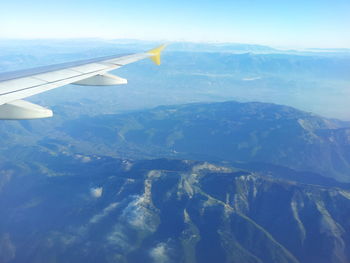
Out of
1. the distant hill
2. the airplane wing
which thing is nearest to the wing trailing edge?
the airplane wing

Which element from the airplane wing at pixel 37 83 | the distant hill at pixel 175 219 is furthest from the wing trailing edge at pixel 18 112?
the distant hill at pixel 175 219

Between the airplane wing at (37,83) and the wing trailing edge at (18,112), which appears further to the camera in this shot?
the airplane wing at (37,83)

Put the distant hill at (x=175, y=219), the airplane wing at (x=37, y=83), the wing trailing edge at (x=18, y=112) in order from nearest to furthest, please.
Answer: the wing trailing edge at (x=18, y=112) < the airplane wing at (x=37, y=83) < the distant hill at (x=175, y=219)

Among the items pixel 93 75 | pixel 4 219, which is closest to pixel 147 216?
pixel 4 219

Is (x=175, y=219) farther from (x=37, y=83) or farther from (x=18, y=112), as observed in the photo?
(x=18, y=112)

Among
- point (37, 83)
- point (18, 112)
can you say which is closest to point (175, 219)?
point (37, 83)

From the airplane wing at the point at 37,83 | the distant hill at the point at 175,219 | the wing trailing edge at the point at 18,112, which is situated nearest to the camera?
the wing trailing edge at the point at 18,112

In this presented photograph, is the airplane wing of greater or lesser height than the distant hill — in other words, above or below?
above

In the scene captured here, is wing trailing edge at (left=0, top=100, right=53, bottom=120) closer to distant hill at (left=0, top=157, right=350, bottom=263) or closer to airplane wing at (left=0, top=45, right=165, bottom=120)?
airplane wing at (left=0, top=45, right=165, bottom=120)

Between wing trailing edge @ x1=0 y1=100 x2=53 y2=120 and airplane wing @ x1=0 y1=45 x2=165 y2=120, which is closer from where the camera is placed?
wing trailing edge @ x1=0 y1=100 x2=53 y2=120

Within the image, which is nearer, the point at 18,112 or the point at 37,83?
the point at 18,112

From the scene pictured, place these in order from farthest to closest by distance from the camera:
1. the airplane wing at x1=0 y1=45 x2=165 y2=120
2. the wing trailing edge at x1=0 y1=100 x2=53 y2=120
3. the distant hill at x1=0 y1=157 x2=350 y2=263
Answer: the distant hill at x1=0 y1=157 x2=350 y2=263
the airplane wing at x1=0 y1=45 x2=165 y2=120
the wing trailing edge at x1=0 y1=100 x2=53 y2=120

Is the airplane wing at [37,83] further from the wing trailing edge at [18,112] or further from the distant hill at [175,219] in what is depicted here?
the distant hill at [175,219]
